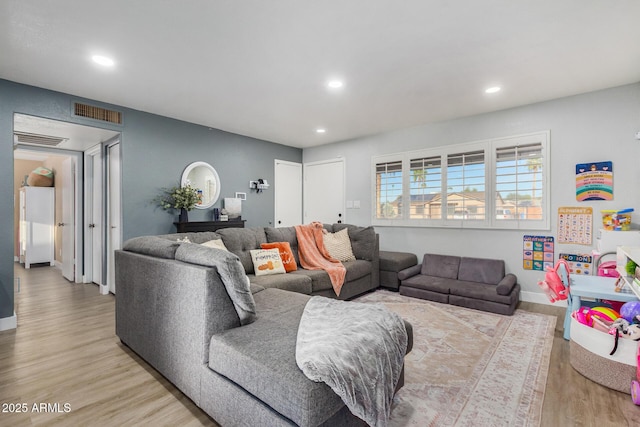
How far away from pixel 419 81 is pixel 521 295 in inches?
117

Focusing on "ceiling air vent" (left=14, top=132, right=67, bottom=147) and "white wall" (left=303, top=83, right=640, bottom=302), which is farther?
"ceiling air vent" (left=14, top=132, right=67, bottom=147)

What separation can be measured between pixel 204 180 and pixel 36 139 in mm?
2121

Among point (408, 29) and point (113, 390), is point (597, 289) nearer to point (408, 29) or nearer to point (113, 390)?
point (408, 29)

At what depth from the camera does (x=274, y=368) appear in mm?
1307

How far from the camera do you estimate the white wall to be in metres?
3.30

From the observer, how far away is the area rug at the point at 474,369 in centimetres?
175

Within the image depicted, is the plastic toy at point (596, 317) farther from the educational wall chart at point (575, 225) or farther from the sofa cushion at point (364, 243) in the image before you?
the sofa cushion at point (364, 243)

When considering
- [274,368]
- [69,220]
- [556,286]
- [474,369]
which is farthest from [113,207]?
[556,286]

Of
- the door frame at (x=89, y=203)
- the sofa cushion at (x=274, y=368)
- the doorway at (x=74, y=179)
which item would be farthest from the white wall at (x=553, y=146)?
the door frame at (x=89, y=203)

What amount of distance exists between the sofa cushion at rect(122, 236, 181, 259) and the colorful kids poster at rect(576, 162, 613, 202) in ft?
13.8

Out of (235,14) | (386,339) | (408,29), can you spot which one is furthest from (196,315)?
(408,29)

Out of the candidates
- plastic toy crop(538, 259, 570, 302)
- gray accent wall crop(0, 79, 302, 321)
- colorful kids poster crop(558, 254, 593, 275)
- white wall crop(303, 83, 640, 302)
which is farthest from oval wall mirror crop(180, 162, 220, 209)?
colorful kids poster crop(558, 254, 593, 275)

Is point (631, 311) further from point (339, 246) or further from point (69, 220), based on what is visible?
point (69, 220)

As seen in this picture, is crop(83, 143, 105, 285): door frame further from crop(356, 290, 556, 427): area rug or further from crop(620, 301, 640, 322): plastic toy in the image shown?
crop(620, 301, 640, 322): plastic toy
